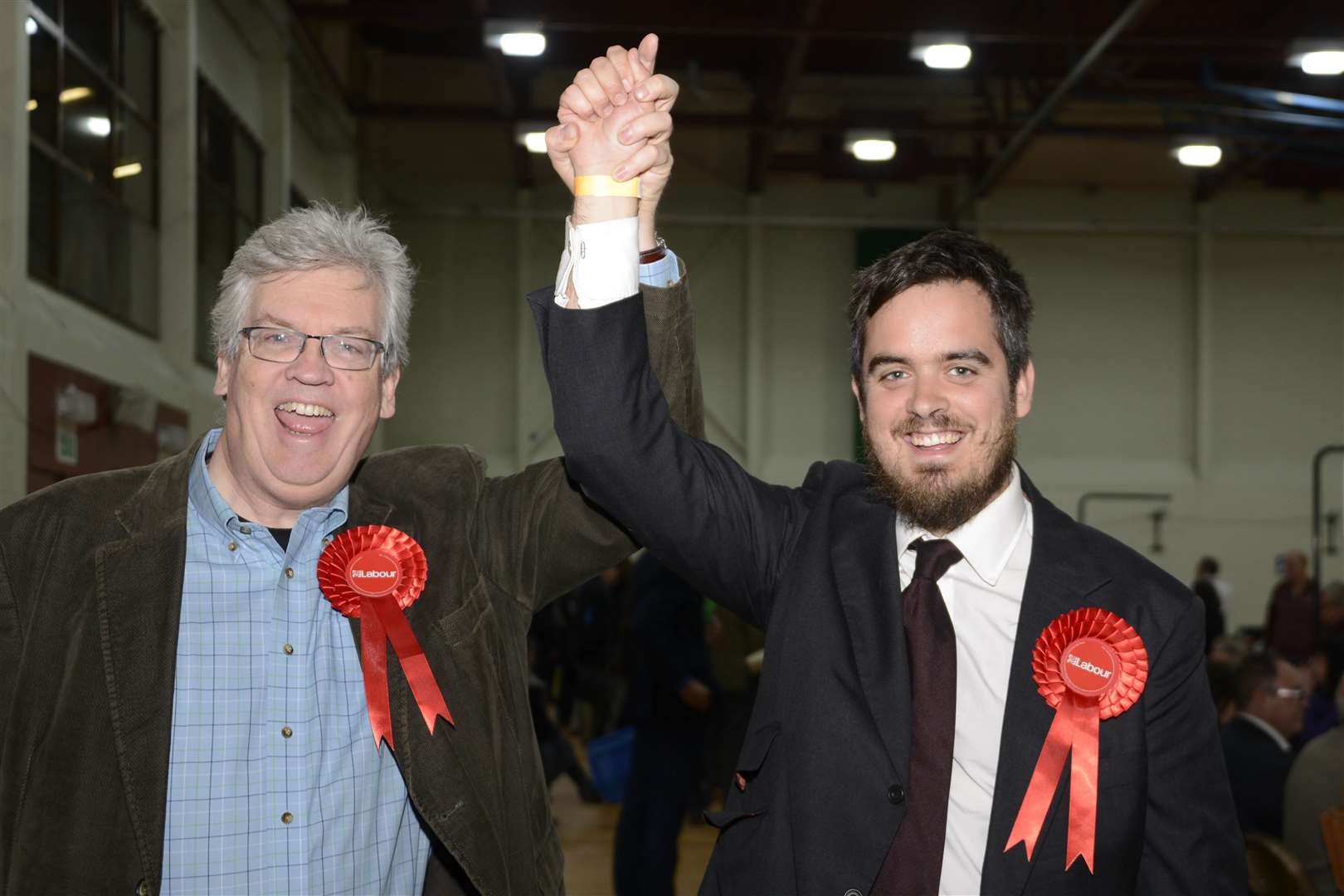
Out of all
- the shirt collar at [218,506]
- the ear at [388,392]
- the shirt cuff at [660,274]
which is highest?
the shirt cuff at [660,274]

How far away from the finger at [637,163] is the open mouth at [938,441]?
1.61 ft

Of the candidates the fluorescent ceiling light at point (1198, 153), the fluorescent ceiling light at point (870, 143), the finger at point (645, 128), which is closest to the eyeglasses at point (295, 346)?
the finger at point (645, 128)

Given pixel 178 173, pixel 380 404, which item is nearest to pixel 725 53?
pixel 178 173

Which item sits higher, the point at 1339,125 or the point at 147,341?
the point at 1339,125

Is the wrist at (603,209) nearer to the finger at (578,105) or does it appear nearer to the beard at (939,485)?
the finger at (578,105)

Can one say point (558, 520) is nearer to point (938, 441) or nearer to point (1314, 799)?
point (938, 441)

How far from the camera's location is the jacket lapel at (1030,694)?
5.44 feet

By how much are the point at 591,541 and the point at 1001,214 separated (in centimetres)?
1413

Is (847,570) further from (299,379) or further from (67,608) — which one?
(67,608)

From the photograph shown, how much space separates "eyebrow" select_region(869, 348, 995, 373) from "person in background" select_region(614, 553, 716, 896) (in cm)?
303

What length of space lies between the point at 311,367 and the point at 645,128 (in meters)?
0.59

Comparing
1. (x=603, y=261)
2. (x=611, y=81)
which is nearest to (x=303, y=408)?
(x=603, y=261)

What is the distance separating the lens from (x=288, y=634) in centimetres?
192

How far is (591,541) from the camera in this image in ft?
6.41
